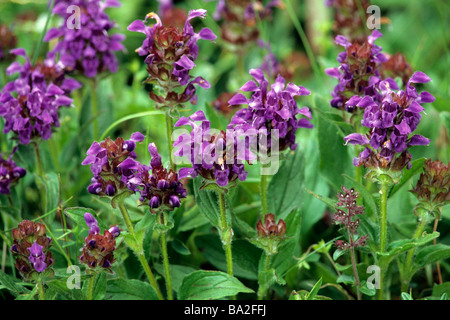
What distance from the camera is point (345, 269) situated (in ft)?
5.31

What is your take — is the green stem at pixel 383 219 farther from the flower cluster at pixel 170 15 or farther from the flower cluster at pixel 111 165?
the flower cluster at pixel 170 15

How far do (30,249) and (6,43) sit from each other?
1220 millimetres

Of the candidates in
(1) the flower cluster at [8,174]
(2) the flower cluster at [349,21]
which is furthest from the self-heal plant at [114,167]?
(2) the flower cluster at [349,21]

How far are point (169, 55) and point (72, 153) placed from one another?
0.84 metres

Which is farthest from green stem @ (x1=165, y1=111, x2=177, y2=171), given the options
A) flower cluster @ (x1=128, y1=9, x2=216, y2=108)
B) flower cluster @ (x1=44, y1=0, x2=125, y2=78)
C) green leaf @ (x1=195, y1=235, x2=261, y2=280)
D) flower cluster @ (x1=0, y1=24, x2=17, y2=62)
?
flower cluster @ (x1=0, y1=24, x2=17, y2=62)

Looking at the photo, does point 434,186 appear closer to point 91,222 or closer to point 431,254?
point 431,254

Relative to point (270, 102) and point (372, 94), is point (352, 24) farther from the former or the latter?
point (270, 102)

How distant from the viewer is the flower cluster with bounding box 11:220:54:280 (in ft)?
4.74

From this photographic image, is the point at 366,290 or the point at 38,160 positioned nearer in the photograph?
the point at 366,290

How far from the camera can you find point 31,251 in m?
1.43

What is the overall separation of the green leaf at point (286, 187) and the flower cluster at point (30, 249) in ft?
2.38

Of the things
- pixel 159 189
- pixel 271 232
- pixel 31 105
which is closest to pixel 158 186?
pixel 159 189

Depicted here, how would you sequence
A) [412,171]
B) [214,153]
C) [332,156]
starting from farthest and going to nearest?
[332,156]
[412,171]
[214,153]
